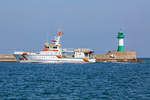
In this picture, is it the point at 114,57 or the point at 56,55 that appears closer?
the point at 56,55

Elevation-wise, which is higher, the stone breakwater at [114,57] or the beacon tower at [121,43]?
the beacon tower at [121,43]

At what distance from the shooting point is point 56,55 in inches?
2766

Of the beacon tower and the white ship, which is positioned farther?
the beacon tower

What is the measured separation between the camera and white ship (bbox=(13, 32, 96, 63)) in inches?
2739

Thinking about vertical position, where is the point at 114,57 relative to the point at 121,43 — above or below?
below

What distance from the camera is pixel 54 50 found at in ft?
230

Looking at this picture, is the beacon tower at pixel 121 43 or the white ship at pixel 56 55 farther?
the beacon tower at pixel 121 43

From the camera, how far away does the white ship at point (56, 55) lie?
228 ft

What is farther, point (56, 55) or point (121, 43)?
point (121, 43)

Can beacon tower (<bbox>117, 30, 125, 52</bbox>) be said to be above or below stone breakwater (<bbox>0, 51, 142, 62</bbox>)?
above

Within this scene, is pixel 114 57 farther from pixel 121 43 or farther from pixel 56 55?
pixel 56 55

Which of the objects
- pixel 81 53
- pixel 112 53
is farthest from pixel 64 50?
pixel 112 53

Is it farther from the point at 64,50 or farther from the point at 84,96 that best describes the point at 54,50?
the point at 84,96

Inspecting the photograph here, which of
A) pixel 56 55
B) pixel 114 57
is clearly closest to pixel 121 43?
pixel 114 57
